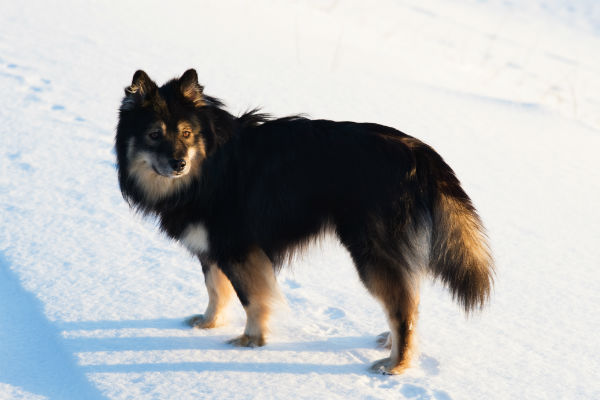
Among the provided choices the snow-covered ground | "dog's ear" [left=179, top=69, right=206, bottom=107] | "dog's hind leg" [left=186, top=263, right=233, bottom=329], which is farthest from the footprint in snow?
"dog's ear" [left=179, top=69, right=206, bottom=107]

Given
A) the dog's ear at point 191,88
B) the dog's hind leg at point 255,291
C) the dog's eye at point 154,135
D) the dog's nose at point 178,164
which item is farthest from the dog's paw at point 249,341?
the dog's ear at point 191,88

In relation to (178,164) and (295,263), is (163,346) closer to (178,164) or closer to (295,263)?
(178,164)

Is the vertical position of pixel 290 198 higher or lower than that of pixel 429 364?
higher

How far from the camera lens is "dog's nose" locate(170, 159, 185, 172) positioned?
3082 mm

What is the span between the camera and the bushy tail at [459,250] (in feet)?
9.89

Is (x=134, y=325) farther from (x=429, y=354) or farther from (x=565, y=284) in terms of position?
(x=565, y=284)

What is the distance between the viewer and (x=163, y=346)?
10.5 ft

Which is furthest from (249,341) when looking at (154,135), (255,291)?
(154,135)

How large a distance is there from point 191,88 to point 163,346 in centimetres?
132

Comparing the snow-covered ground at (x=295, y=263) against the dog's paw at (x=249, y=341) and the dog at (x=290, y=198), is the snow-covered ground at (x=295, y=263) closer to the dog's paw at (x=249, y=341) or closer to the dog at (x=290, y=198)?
the dog's paw at (x=249, y=341)

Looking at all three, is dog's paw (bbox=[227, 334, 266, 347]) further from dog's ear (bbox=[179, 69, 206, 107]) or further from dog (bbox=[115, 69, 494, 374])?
dog's ear (bbox=[179, 69, 206, 107])

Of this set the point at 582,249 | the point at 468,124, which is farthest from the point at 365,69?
the point at 582,249

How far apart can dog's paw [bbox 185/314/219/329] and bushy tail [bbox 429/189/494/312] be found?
1.26 m

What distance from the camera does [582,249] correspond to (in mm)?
4785
